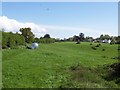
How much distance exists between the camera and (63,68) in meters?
37.8

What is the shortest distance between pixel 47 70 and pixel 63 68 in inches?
119

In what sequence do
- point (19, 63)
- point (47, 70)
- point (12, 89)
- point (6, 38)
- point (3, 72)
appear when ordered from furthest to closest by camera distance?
point (6, 38)
point (19, 63)
point (47, 70)
point (3, 72)
point (12, 89)

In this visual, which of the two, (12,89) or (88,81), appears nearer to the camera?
(12,89)

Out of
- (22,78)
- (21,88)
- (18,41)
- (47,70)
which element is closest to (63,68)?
(47,70)

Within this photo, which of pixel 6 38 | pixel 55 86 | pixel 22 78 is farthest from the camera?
pixel 6 38

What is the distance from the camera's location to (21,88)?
1059 inches

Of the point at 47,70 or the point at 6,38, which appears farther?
the point at 6,38

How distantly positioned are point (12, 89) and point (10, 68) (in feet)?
28.0

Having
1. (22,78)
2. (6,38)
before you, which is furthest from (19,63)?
(6,38)

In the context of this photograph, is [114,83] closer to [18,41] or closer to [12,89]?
[12,89]

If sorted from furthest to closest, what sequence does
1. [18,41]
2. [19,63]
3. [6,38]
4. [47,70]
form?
1. [18,41]
2. [6,38]
3. [19,63]
4. [47,70]

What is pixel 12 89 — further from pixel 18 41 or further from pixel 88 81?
pixel 18 41

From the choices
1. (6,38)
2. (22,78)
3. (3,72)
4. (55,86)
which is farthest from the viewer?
(6,38)

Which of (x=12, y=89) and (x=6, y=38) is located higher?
(x=6, y=38)
